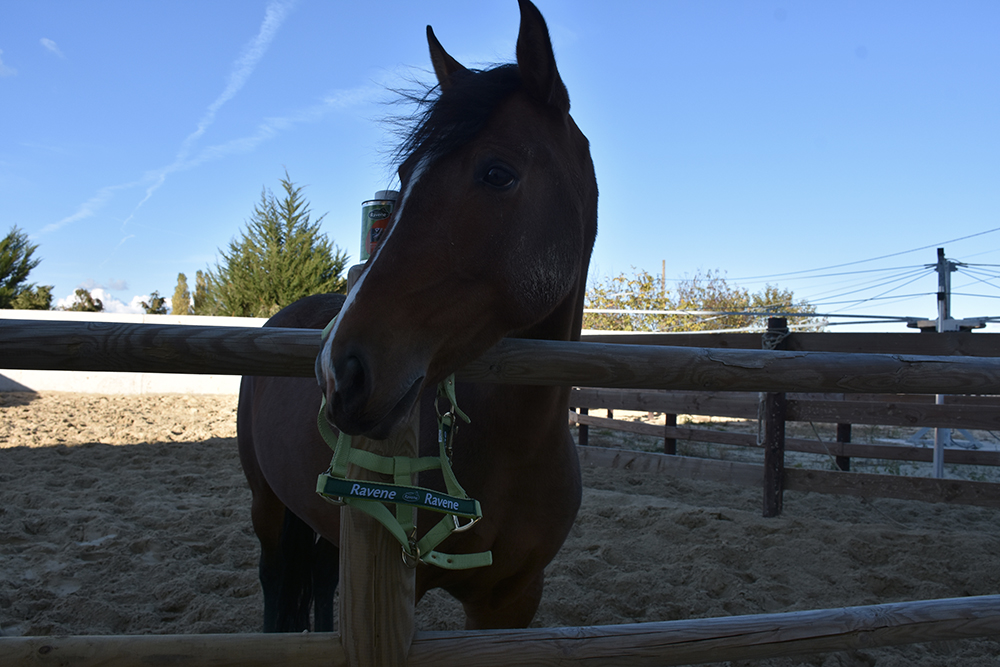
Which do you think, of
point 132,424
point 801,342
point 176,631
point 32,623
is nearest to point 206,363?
point 176,631

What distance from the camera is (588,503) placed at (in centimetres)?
527

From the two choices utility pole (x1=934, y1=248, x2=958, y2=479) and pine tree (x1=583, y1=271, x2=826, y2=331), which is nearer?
utility pole (x1=934, y1=248, x2=958, y2=479)

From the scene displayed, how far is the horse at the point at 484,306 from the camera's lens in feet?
3.95

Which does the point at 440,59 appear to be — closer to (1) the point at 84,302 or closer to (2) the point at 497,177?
(2) the point at 497,177

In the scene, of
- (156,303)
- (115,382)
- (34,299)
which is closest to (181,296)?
(156,303)

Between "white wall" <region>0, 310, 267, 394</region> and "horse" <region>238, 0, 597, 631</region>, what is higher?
"horse" <region>238, 0, 597, 631</region>

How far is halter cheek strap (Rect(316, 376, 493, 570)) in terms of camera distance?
1.16 meters

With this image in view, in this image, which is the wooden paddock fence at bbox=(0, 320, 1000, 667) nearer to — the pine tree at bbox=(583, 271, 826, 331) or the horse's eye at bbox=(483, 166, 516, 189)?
the horse's eye at bbox=(483, 166, 516, 189)

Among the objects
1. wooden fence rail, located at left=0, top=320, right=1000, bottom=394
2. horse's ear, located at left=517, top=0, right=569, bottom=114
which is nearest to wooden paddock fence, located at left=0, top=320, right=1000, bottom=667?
wooden fence rail, located at left=0, top=320, right=1000, bottom=394

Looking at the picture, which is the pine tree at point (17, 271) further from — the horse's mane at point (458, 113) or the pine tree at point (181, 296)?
the horse's mane at point (458, 113)

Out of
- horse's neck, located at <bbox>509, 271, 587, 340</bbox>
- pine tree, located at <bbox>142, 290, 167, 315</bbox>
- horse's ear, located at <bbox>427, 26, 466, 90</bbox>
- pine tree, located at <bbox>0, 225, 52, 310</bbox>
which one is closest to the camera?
horse's neck, located at <bbox>509, 271, 587, 340</bbox>

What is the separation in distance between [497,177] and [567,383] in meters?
0.54

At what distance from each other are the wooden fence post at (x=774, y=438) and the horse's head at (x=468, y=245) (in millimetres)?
4032

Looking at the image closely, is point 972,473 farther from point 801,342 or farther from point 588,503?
point 588,503
